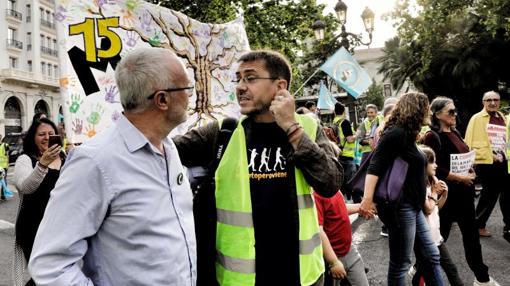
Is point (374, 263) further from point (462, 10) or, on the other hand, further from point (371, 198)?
point (462, 10)

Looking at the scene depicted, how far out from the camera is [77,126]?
9.13ft

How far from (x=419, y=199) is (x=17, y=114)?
4170 cm

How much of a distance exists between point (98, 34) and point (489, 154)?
5.47m

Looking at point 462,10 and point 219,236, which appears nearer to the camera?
point 219,236

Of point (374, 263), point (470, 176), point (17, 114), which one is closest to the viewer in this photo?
point (470, 176)

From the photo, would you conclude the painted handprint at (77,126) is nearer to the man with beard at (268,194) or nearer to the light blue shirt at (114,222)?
the man with beard at (268,194)

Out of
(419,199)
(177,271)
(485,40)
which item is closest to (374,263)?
(419,199)

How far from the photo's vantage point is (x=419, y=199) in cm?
364

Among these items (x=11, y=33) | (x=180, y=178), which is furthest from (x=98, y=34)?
(x=11, y=33)

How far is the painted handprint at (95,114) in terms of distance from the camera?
2.84 metres

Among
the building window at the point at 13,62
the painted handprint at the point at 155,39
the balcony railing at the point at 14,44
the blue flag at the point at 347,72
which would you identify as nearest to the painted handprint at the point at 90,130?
the painted handprint at the point at 155,39

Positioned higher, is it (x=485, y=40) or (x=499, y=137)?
(x=485, y=40)

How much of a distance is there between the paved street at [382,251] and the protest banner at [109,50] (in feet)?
8.88

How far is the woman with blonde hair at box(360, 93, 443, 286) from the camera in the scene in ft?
11.8
